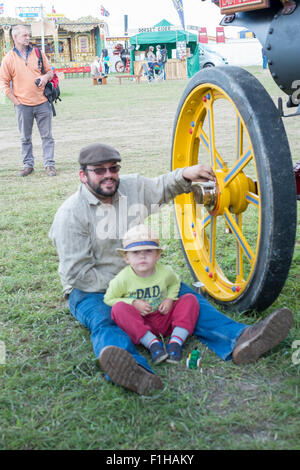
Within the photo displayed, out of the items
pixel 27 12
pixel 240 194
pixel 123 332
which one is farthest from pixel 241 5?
pixel 27 12

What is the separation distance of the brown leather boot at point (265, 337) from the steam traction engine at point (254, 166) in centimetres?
15

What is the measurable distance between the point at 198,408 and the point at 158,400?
158mm

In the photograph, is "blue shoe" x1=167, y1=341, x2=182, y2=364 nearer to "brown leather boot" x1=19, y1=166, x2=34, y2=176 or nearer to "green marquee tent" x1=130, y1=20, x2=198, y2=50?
"brown leather boot" x1=19, y1=166, x2=34, y2=176

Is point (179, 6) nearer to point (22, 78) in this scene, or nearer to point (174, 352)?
point (22, 78)

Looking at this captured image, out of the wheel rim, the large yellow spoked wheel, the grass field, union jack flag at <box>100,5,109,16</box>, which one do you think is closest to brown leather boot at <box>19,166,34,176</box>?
the grass field

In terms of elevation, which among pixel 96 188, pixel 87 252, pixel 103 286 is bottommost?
pixel 103 286

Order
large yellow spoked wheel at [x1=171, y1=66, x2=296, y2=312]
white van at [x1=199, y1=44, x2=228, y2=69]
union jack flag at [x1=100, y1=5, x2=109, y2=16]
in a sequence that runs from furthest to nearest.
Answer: union jack flag at [x1=100, y1=5, x2=109, y2=16]
white van at [x1=199, y1=44, x2=228, y2=69]
large yellow spoked wheel at [x1=171, y1=66, x2=296, y2=312]

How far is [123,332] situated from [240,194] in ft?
2.83

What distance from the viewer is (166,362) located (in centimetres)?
230

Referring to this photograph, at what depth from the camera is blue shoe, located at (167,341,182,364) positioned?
7.51 ft

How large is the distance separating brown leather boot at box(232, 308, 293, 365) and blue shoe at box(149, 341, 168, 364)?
302 mm

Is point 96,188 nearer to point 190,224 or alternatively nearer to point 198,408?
point 190,224

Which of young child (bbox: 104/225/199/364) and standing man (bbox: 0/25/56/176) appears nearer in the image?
young child (bbox: 104/225/199/364)
